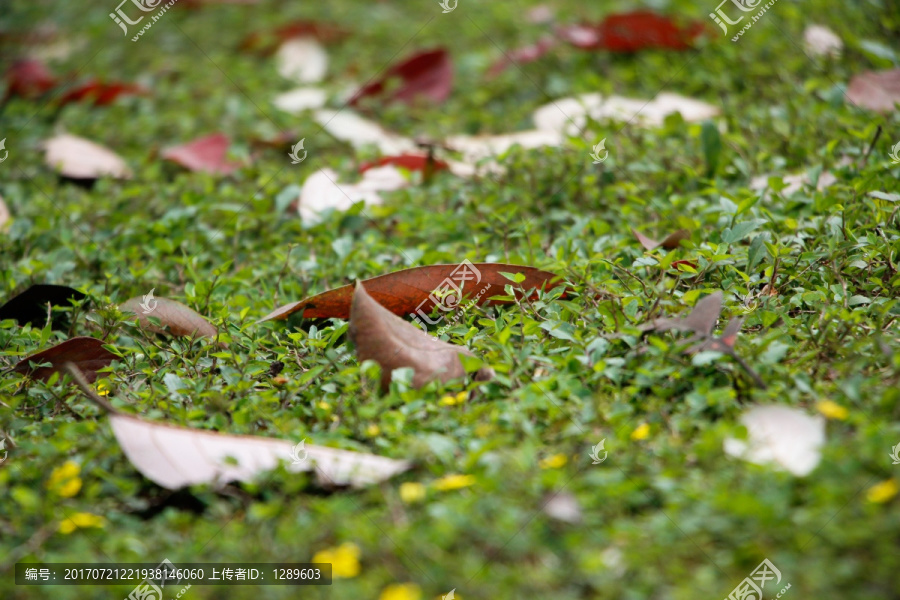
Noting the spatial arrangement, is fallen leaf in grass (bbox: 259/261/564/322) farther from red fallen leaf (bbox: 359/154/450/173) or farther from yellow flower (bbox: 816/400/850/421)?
red fallen leaf (bbox: 359/154/450/173)

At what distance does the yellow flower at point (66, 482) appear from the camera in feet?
4.19

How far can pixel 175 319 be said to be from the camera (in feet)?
5.77

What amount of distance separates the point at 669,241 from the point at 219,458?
1.12 meters

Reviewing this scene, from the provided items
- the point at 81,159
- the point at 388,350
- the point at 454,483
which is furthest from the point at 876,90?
the point at 81,159

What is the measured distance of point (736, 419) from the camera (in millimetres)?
1332

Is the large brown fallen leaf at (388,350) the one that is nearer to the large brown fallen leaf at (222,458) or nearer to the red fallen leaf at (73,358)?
the large brown fallen leaf at (222,458)

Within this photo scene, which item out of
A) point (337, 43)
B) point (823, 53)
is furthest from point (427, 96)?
point (823, 53)

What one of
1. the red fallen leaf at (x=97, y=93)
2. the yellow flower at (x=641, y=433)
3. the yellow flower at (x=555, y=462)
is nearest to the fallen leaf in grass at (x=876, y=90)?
the yellow flower at (x=641, y=433)

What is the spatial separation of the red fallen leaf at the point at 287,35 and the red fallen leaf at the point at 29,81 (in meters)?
0.84

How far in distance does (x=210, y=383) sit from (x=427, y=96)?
1802 millimetres

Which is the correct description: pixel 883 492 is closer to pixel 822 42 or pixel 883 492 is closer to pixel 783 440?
pixel 783 440

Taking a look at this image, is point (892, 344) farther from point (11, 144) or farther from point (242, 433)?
point (11, 144)

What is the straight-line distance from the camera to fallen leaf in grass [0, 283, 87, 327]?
1.87 m

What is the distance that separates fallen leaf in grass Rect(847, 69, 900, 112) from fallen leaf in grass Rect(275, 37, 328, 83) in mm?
2073
